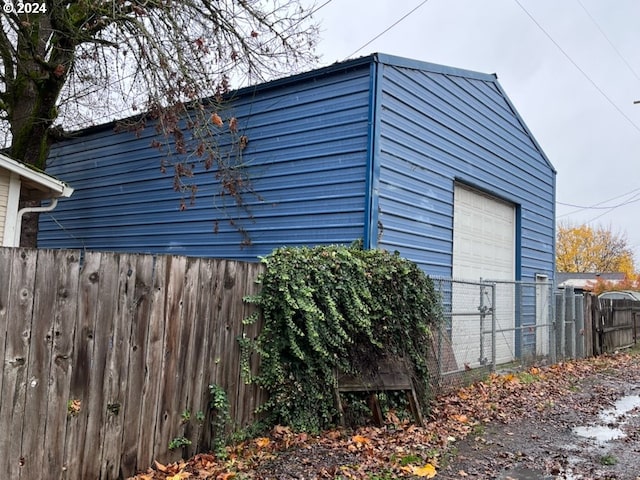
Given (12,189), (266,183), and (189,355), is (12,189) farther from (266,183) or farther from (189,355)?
(189,355)

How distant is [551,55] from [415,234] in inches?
498

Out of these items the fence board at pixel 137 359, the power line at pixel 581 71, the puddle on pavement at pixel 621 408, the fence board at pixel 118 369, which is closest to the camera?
the fence board at pixel 118 369

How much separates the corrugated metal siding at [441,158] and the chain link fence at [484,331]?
63 cm

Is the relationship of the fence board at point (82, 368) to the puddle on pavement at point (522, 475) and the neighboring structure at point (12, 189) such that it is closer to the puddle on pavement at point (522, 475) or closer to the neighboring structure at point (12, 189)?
the puddle on pavement at point (522, 475)

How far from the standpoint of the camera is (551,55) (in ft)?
55.2

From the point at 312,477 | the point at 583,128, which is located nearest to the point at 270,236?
the point at 312,477

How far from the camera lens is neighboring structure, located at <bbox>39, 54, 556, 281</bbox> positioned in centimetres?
729

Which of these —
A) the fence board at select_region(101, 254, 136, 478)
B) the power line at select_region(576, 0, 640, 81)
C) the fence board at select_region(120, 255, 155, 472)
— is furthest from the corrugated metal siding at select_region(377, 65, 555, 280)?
the power line at select_region(576, 0, 640, 81)

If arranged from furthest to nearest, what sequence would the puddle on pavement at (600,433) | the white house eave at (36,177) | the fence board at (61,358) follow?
the white house eave at (36,177) < the puddle on pavement at (600,433) < the fence board at (61,358)

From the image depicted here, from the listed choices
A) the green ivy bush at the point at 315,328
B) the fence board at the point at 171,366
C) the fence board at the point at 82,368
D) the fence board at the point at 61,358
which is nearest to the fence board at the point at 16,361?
the fence board at the point at 61,358

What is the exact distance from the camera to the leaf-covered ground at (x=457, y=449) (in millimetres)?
4012

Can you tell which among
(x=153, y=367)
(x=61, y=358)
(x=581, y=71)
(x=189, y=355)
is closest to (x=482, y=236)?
(x=189, y=355)

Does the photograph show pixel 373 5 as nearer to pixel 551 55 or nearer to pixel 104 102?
pixel 104 102

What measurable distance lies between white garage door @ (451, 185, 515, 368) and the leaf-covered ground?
1.79 metres
